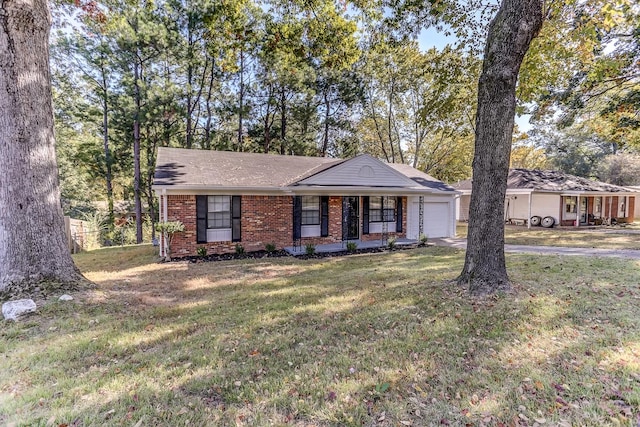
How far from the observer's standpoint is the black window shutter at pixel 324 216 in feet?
42.2

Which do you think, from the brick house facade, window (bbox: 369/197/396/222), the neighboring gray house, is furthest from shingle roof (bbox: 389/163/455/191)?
the neighboring gray house

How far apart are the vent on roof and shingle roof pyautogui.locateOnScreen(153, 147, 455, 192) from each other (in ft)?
2.75

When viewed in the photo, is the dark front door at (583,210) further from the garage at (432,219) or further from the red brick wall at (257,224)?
the red brick wall at (257,224)

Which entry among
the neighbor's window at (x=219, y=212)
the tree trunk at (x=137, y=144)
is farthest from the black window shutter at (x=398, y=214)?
the tree trunk at (x=137, y=144)

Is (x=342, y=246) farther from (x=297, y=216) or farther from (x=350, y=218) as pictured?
(x=297, y=216)

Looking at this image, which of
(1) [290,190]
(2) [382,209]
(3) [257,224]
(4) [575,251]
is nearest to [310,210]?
(1) [290,190]

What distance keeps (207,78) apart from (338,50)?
49.4 feet

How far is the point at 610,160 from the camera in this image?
1194 inches

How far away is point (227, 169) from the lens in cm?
1236

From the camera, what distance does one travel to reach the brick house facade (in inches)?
422

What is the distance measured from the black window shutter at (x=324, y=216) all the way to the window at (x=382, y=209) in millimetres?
2249

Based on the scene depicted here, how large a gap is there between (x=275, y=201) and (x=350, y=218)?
11.7ft

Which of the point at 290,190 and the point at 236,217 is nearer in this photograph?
the point at 236,217

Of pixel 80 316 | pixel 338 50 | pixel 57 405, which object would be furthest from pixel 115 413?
pixel 338 50
